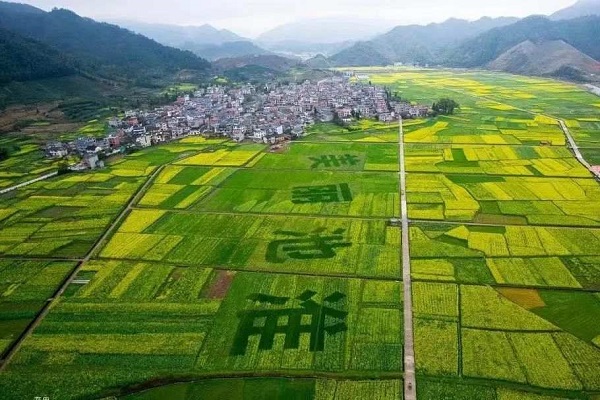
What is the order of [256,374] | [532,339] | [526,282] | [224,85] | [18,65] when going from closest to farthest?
1. [256,374]
2. [532,339]
3. [526,282]
4. [18,65]
5. [224,85]

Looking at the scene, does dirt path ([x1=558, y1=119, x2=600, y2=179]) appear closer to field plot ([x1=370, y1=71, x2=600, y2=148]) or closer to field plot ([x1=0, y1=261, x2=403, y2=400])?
field plot ([x1=370, y1=71, x2=600, y2=148])

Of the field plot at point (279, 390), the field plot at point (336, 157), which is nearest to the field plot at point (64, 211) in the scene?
the field plot at point (336, 157)

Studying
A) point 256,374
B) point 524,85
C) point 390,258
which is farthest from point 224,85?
point 256,374

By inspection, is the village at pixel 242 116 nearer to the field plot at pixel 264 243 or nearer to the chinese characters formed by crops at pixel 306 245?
the field plot at pixel 264 243

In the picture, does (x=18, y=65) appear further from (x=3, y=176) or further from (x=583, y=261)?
(x=583, y=261)

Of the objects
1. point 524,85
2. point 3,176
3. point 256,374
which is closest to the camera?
point 256,374

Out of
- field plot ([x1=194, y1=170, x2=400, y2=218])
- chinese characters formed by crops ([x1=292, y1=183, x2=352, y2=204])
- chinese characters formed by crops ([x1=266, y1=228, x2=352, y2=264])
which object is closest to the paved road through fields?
field plot ([x1=194, y1=170, x2=400, y2=218])
